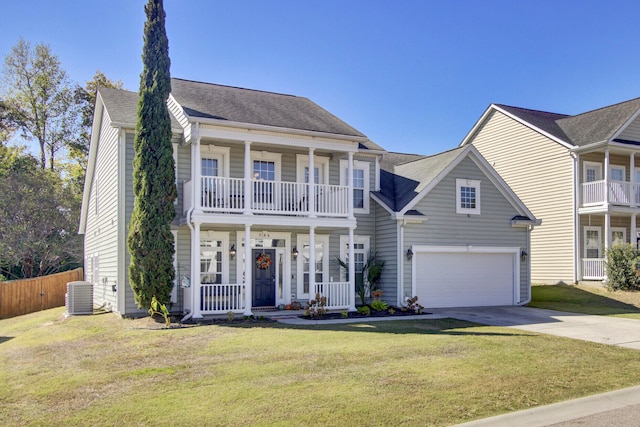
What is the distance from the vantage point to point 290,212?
1564cm

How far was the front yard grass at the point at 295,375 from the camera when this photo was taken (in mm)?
6277

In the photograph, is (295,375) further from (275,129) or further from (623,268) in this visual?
(623,268)

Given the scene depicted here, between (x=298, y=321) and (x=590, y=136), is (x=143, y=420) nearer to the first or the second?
(x=298, y=321)

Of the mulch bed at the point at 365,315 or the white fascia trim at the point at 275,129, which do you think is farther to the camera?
the mulch bed at the point at 365,315

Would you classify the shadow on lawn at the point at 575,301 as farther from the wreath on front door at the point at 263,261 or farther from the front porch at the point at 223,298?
the wreath on front door at the point at 263,261

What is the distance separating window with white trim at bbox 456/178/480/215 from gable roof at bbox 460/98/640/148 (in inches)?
270

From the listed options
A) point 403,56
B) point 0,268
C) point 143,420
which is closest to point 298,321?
point 143,420

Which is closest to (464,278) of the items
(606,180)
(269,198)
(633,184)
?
(269,198)

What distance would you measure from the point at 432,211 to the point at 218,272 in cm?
730

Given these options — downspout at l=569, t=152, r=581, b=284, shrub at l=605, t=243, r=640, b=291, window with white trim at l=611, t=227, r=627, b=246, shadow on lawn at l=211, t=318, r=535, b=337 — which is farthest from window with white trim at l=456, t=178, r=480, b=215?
window with white trim at l=611, t=227, r=627, b=246

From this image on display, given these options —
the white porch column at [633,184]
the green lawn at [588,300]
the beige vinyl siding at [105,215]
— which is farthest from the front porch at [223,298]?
the white porch column at [633,184]

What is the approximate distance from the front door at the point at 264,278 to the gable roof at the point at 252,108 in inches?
165

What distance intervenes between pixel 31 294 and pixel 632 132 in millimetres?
26679

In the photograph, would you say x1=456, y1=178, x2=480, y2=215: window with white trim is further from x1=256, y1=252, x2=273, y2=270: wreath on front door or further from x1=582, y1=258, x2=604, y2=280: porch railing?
x1=582, y1=258, x2=604, y2=280: porch railing
